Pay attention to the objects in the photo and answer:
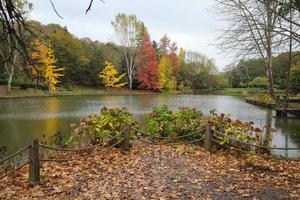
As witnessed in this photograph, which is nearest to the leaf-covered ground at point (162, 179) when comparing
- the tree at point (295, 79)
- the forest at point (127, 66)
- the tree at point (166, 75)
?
the tree at point (295, 79)

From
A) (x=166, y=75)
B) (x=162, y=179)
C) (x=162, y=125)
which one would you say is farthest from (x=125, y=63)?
(x=162, y=179)

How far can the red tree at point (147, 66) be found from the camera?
57688 mm

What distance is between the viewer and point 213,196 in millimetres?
5648

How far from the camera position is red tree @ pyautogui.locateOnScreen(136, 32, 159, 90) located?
189 feet

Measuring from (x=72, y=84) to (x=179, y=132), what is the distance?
44.8m

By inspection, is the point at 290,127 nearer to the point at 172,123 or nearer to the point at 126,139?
the point at 172,123

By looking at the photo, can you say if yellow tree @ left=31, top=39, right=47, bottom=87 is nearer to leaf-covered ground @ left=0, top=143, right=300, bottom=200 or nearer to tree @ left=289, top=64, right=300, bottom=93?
leaf-covered ground @ left=0, top=143, right=300, bottom=200

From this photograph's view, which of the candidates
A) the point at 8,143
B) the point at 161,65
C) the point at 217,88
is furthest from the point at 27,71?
the point at 217,88

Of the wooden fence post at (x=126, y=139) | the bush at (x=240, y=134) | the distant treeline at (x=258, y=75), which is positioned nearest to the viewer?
the bush at (x=240, y=134)

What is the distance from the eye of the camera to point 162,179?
6.64 metres

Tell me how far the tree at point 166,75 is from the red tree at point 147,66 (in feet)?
3.10

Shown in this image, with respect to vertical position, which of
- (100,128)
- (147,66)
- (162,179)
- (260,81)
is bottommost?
(162,179)

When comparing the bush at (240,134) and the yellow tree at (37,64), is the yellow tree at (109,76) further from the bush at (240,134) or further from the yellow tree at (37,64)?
the yellow tree at (37,64)

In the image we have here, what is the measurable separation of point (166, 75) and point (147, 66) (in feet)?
14.4
